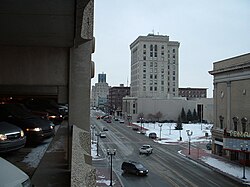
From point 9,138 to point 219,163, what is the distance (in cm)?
3020

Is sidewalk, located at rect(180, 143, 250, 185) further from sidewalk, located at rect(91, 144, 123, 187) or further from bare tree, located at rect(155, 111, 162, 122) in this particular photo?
bare tree, located at rect(155, 111, 162, 122)

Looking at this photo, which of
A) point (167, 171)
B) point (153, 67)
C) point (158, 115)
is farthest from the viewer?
point (153, 67)

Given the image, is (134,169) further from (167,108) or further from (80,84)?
(167,108)

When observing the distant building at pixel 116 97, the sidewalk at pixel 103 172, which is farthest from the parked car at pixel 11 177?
the distant building at pixel 116 97

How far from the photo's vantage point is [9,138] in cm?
625

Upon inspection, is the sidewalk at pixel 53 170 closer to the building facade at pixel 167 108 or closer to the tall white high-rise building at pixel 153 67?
the building facade at pixel 167 108

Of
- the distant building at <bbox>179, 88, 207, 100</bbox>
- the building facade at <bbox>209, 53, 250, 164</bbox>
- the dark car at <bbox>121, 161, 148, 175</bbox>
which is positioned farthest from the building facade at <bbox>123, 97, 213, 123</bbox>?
the dark car at <bbox>121, 161, 148, 175</bbox>

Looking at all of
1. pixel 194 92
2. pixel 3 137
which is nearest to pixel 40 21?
pixel 3 137

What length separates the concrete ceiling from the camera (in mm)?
3355

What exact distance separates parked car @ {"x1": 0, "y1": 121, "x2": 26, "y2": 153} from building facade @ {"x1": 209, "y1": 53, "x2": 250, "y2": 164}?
28.0 metres

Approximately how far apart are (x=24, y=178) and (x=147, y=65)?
320 ft

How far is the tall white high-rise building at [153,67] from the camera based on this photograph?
9925cm

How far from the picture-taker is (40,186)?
428 cm

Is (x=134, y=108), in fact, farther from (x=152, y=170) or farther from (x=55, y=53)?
(x=55, y=53)
